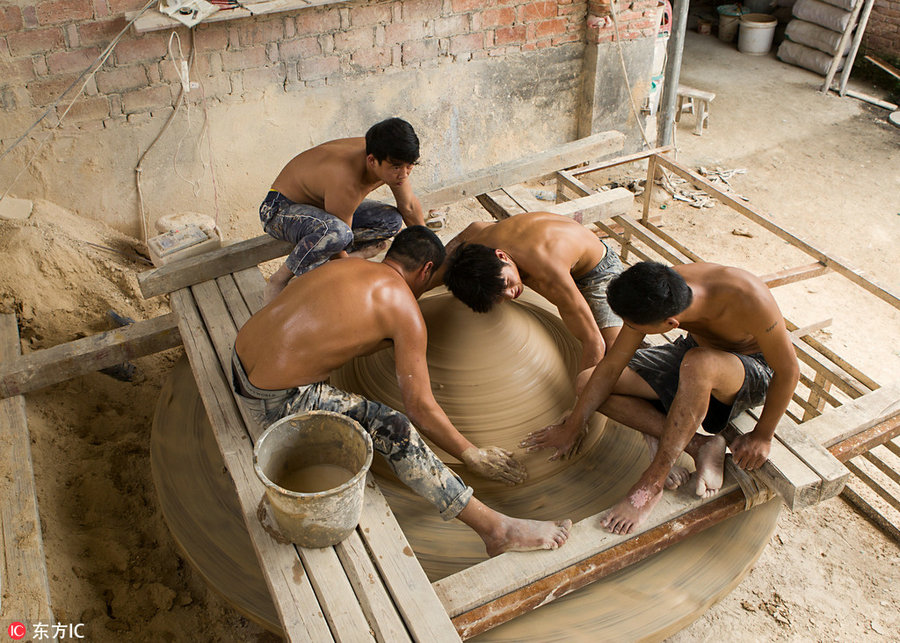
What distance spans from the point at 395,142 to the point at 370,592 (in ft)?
7.09

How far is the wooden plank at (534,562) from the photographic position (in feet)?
8.12

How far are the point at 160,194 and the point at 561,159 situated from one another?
302 centimetres

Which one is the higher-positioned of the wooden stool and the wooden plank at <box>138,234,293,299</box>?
the wooden plank at <box>138,234,293,299</box>

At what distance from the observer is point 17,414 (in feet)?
11.4

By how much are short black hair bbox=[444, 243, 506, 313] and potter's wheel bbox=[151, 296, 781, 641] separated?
3.1 inches

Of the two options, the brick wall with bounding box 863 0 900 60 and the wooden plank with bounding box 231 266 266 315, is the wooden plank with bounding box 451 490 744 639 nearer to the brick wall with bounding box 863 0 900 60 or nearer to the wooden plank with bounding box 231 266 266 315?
the wooden plank with bounding box 231 266 266 315

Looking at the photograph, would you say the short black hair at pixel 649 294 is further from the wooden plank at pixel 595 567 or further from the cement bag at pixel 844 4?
the cement bag at pixel 844 4

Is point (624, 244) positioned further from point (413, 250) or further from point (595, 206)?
point (413, 250)

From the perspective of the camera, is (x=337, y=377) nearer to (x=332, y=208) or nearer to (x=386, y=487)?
(x=386, y=487)

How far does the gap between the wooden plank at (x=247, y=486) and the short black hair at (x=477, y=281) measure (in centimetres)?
108

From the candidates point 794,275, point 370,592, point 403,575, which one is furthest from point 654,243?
point 370,592

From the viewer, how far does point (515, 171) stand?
4.74m

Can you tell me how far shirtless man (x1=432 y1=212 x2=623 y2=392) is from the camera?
10.3 feet

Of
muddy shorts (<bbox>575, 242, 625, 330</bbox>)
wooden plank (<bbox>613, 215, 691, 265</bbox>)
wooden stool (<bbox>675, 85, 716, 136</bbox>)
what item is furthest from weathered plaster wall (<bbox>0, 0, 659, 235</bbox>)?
muddy shorts (<bbox>575, 242, 625, 330</bbox>)
